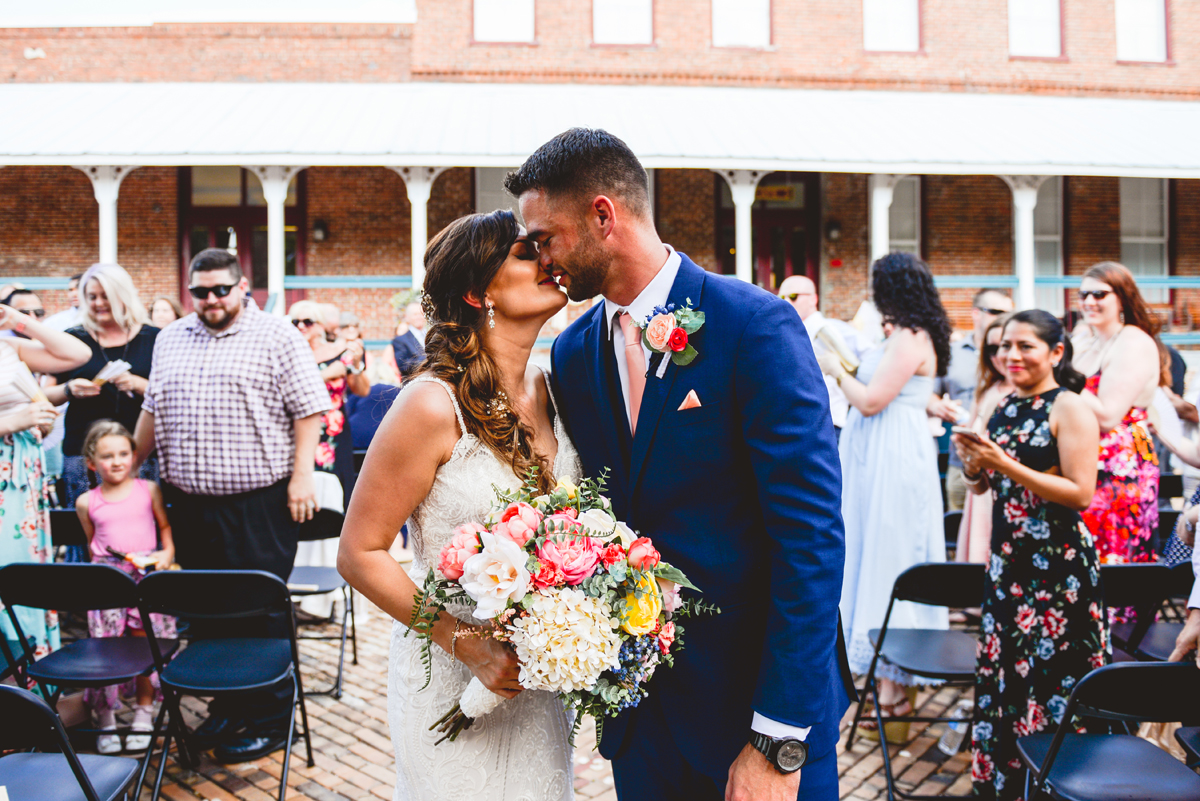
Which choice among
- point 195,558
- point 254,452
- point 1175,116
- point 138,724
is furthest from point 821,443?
point 1175,116

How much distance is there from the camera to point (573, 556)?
68.6 inches

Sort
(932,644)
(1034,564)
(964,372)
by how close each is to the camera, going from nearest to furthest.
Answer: (1034,564), (932,644), (964,372)

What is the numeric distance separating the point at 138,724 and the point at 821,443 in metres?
4.00

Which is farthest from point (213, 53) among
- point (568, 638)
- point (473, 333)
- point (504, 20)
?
point (568, 638)

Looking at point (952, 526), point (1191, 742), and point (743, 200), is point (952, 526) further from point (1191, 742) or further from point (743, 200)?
point (743, 200)

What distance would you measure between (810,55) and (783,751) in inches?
616

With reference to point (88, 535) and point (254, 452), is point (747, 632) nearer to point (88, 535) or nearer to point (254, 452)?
point (254, 452)

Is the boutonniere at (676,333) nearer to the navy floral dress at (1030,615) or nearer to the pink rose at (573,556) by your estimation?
the pink rose at (573,556)

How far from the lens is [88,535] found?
4.36 m

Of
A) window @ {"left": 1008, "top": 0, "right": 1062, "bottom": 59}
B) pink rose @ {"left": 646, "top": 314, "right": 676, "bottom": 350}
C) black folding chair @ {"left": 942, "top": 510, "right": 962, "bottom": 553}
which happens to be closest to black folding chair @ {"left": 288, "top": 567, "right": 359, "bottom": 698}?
pink rose @ {"left": 646, "top": 314, "right": 676, "bottom": 350}

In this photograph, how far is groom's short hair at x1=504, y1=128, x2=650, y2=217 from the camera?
2076 mm

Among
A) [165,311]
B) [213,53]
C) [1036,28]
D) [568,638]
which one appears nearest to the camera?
[568,638]

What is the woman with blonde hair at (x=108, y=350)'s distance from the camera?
493cm

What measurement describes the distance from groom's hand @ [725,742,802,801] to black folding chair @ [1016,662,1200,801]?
1215 mm
